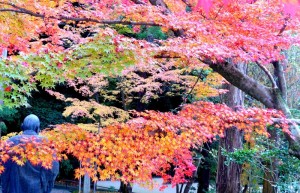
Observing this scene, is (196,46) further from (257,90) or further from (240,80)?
(257,90)

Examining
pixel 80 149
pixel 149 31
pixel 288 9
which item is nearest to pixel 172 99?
pixel 149 31

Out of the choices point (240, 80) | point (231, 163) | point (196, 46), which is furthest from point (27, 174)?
Result: point (231, 163)

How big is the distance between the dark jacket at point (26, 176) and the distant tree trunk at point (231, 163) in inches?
149

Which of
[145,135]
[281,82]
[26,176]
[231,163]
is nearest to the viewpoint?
[26,176]

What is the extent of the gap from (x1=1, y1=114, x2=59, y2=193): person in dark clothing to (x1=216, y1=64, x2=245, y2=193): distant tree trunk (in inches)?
149

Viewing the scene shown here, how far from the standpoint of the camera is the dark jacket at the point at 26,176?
13.3 feet

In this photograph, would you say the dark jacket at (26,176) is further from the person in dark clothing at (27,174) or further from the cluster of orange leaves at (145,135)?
the cluster of orange leaves at (145,135)

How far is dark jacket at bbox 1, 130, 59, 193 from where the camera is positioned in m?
4.06

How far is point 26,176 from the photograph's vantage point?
409cm

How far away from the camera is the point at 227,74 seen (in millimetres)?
4781

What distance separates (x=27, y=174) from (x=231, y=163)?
4066mm

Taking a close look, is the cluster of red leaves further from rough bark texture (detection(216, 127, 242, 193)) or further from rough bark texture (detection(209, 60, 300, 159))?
rough bark texture (detection(216, 127, 242, 193))

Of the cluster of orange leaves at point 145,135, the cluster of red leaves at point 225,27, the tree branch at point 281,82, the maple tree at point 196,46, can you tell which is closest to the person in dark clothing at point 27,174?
the cluster of orange leaves at point 145,135

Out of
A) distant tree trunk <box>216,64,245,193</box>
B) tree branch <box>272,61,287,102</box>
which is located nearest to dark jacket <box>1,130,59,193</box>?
tree branch <box>272,61,287,102</box>
